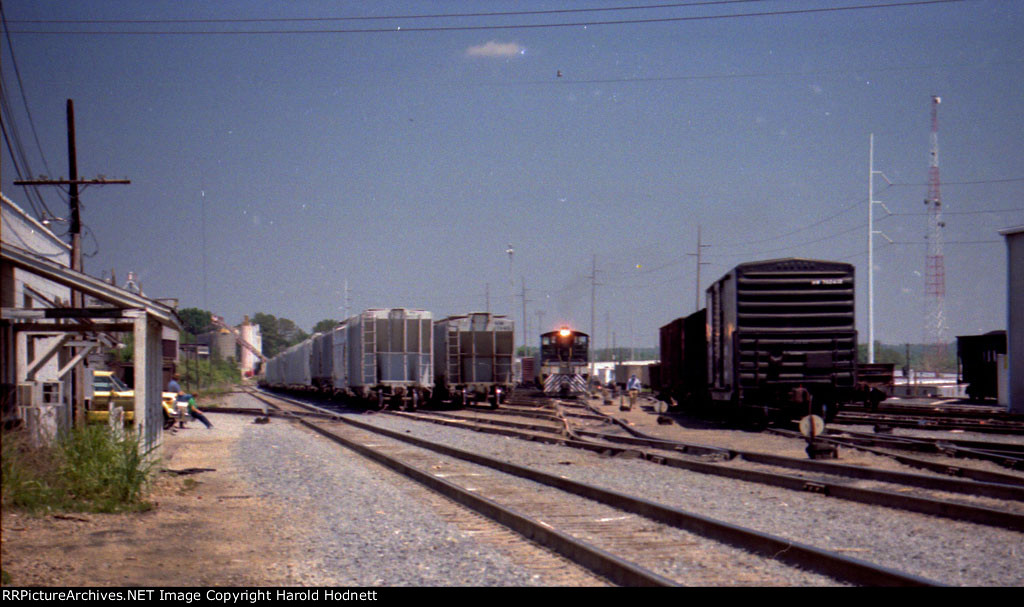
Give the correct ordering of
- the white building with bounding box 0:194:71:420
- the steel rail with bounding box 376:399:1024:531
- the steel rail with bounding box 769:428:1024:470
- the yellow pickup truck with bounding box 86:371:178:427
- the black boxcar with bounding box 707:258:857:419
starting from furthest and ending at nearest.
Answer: the yellow pickup truck with bounding box 86:371:178:427 < the black boxcar with bounding box 707:258:857:419 < the white building with bounding box 0:194:71:420 < the steel rail with bounding box 769:428:1024:470 < the steel rail with bounding box 376:399:1024:531

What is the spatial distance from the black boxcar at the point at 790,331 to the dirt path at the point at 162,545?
12157 mm

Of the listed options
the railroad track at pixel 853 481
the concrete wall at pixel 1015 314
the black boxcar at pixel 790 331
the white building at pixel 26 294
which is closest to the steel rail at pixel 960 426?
the black boxcar at pixel 790 331

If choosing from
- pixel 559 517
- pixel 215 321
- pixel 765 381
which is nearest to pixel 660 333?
pixel 765 381

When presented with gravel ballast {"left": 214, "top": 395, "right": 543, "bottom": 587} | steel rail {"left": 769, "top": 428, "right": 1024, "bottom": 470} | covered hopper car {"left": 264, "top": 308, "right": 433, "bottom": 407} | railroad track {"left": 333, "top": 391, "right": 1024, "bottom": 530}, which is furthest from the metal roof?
covered hopper car {"left": 264, "top": 308, "right": 433, "bottom": 407}

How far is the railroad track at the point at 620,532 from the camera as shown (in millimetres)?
6293

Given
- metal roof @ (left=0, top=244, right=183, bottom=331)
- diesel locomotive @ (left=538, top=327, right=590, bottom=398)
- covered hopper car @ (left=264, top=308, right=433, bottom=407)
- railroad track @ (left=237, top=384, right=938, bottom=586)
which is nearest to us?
railroad track @ (left=237, top=384, right=938, bottom=586)

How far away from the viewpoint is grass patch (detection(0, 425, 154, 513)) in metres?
8.82

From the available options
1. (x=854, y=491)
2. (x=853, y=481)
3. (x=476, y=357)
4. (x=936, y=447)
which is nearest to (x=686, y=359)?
(x=476, y=357)

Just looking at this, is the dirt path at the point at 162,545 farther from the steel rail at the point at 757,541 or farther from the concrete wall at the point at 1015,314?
the concrete wall at the point at 1015,314

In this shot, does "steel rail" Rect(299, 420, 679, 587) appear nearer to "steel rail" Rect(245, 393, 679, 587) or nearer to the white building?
"steel rail" Rect(245, 393, 679, 587)

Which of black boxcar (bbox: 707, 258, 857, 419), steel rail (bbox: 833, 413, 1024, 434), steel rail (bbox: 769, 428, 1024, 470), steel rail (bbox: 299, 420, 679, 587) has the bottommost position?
steel rail (bbox: 833, 413, 1024, 434)

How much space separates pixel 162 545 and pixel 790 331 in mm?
15435

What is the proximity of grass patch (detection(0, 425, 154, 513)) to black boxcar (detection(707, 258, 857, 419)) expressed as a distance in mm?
13387

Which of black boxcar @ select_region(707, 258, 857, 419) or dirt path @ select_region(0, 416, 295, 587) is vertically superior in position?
black boxcar @ select_region(707, 258, 857, 419)
